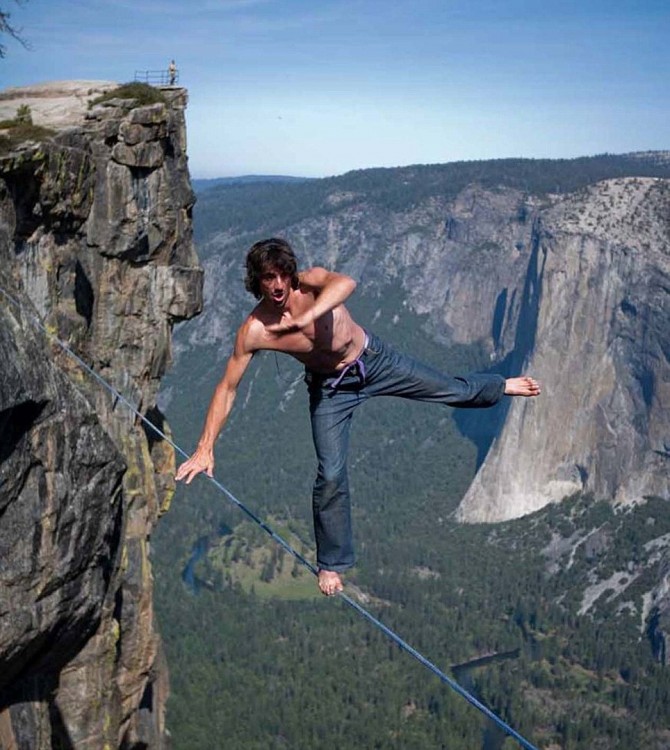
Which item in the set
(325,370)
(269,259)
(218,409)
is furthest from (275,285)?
(218,409)

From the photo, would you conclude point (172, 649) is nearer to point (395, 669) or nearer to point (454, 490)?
point (395, 669)

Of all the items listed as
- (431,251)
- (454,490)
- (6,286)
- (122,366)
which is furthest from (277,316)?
(431,251)

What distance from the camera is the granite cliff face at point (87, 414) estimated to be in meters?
11.7

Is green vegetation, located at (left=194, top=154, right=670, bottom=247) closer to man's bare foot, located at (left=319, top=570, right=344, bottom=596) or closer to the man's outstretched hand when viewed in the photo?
man's bare foot, located at (left=319, top=570, right=344, bottom=596)

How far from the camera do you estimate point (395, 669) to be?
7094 cm

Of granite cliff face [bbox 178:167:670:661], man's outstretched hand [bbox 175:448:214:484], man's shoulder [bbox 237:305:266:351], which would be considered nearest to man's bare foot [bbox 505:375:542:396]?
man's shoulder [bbox 237:305:266:351]

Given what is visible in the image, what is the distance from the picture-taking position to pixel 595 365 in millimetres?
106625

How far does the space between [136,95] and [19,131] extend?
5.70 meters

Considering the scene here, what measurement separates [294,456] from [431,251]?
149 ft

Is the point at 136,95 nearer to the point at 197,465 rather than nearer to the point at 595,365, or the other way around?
the point at 197,465

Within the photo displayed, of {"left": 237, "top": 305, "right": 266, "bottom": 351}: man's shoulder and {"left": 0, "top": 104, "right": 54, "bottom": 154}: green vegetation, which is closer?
{"left": 237, "top": 305, "right": 266, "bottom": 351}: man's shoulder

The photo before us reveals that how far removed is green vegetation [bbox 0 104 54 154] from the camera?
18288 mm

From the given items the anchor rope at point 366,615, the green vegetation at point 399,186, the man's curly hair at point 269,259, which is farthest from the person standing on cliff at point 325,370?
the green vegetation at point 399,186

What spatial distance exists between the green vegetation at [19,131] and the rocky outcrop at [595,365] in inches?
3426
